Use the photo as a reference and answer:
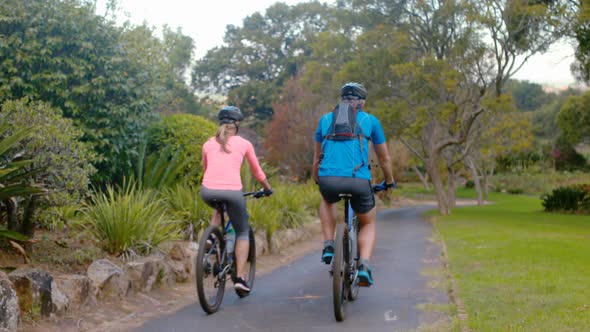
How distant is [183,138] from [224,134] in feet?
22.7

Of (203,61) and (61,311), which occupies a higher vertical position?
(203,61)

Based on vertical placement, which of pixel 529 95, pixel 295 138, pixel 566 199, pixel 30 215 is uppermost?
pixel 529 95

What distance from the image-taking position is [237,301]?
7465 millimetres

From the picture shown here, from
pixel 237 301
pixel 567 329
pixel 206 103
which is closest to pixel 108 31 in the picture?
pixel 237 301

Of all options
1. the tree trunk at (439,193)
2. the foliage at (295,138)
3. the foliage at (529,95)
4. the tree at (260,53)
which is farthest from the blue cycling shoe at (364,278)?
the foliage at (529,95)

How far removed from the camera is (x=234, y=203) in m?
6.94

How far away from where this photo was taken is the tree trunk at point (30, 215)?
721cm

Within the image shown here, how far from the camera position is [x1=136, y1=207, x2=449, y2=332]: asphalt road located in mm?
6172

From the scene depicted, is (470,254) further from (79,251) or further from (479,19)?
(479,19)

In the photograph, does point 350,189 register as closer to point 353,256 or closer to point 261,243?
point 353,256

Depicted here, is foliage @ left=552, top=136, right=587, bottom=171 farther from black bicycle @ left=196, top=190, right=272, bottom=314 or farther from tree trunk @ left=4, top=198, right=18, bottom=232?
tree trunk @ left=4, top=198, right=18, bottom=232

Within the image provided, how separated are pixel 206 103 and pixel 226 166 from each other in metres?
59.3

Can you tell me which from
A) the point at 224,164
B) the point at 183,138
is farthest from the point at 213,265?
the point at 183,138

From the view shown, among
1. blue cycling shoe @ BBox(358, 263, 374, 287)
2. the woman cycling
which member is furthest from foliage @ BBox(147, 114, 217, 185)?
blue cycling shoe @ BBox(358, 263, 374, 287)
